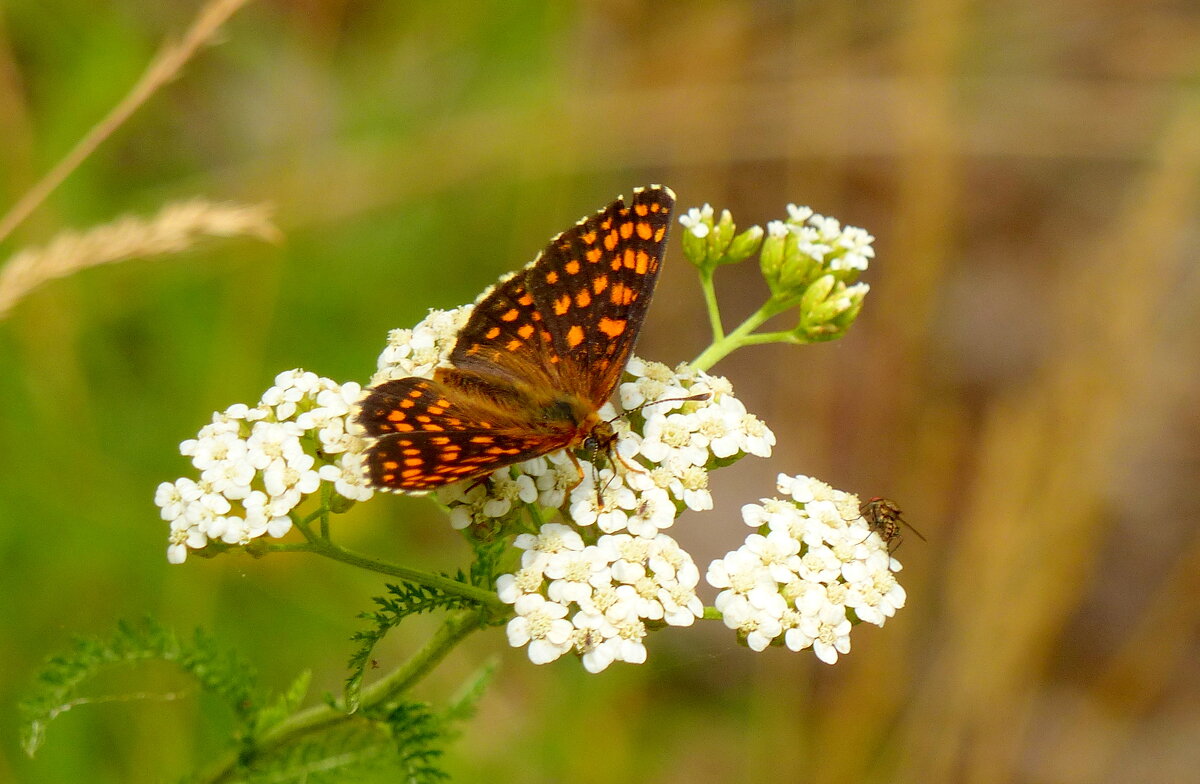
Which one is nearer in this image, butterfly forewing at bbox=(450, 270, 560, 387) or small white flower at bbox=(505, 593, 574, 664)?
small white flower at bbox=(505, 593, 574, 664)

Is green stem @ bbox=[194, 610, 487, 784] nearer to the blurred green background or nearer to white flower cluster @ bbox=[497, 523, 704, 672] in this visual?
white flower cluster @ bbox=[497, 523, 704, 672]

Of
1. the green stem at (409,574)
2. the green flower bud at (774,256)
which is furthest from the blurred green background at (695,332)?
the green stem at (409,574)

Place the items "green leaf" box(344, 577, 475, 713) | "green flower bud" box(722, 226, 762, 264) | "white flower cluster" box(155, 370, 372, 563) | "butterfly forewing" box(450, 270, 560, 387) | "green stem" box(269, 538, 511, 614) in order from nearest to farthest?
"green leaf" box(344, 577, 475, 713), "green stem" box(269, 538, 511, 614), "white flower cluster" box(155, 370, 372, 563), "butterfly forewing" box(450, 270, 560, 387), "green flower bud" box(722, 226, 762, 264)

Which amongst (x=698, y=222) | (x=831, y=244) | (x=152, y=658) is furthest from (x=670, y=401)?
(x=152, y=658)

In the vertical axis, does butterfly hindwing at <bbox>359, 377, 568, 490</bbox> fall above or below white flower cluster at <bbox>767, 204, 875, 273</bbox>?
below

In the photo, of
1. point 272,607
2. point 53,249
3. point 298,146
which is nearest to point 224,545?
point 53,249

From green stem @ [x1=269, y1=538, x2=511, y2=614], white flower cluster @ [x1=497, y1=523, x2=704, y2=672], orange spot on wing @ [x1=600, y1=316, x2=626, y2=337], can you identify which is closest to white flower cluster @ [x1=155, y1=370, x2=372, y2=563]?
green stem @ [x1=269, y1=538, x2=511, y2=614]
